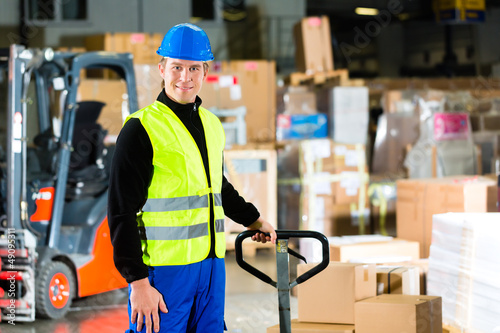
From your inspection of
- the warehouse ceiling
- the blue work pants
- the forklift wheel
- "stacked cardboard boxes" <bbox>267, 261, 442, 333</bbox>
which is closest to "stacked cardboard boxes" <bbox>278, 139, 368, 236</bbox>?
the forklift wheel

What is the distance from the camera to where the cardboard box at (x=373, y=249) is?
537 cm

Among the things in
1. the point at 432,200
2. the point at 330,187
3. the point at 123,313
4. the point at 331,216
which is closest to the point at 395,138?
the point at 330,187

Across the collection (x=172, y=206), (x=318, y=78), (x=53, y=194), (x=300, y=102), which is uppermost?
(x=318, y=78)

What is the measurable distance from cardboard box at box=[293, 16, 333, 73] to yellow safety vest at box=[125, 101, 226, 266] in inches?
283

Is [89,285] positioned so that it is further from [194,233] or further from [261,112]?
[261,112]

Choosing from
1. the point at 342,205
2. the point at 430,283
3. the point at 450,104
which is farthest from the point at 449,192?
the point at 450,104

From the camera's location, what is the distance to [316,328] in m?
3.68

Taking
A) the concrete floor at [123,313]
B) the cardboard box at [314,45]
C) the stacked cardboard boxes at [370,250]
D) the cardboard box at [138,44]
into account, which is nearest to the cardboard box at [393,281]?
the stacked cardboard boxes at [370,250]

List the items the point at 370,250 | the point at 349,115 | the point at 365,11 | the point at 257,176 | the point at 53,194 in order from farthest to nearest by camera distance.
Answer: the point at 365,11 < the point at 349,115 < the point at 257,176 < the point at 370,250 < the point at 53,194

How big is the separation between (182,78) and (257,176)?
5.35 metres

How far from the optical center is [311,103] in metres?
9.06

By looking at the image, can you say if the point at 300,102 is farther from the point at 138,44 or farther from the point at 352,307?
the point at 352,307

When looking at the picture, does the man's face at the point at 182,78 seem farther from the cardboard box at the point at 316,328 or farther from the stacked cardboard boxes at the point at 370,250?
the stacked cardboard boxes at the point at 370,250

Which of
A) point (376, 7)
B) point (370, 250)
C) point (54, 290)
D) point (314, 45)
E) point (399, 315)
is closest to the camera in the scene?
point (399, 315)
